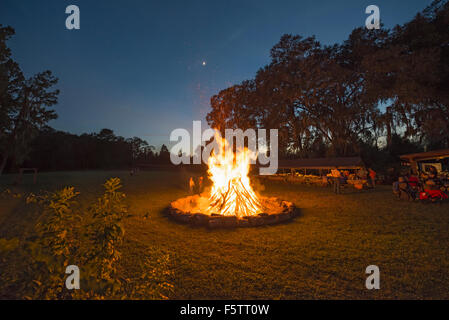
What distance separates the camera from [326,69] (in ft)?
68.1

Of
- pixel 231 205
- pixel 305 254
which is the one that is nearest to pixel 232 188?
pixel 231 205

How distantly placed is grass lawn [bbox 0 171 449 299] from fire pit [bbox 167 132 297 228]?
469 mm

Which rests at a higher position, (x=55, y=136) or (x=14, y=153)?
(x=55, y=136)

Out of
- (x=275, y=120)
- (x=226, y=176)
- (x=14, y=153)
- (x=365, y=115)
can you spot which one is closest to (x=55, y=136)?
(x=14, y=153)

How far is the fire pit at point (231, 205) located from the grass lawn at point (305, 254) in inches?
18.5

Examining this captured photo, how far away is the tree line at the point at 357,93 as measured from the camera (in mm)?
16719

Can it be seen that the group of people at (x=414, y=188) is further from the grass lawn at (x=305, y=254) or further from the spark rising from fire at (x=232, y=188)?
the spark rising from fire at (x=232, y=188)

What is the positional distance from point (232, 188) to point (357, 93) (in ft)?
63.4

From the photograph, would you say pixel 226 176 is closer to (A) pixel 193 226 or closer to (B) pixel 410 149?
(A) pixel 193 226

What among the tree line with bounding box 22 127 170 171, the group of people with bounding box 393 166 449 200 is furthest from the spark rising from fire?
the tree line with bounding box 22 127 170 171

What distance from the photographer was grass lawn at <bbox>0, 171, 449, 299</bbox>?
3625mm

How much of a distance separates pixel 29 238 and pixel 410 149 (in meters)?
31.9

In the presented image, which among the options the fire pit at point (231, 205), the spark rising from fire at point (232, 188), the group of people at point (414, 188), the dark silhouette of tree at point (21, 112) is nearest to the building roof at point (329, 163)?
the group of people at point (414, 188)

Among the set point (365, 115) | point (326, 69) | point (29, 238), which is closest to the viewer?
point (29, 238)
